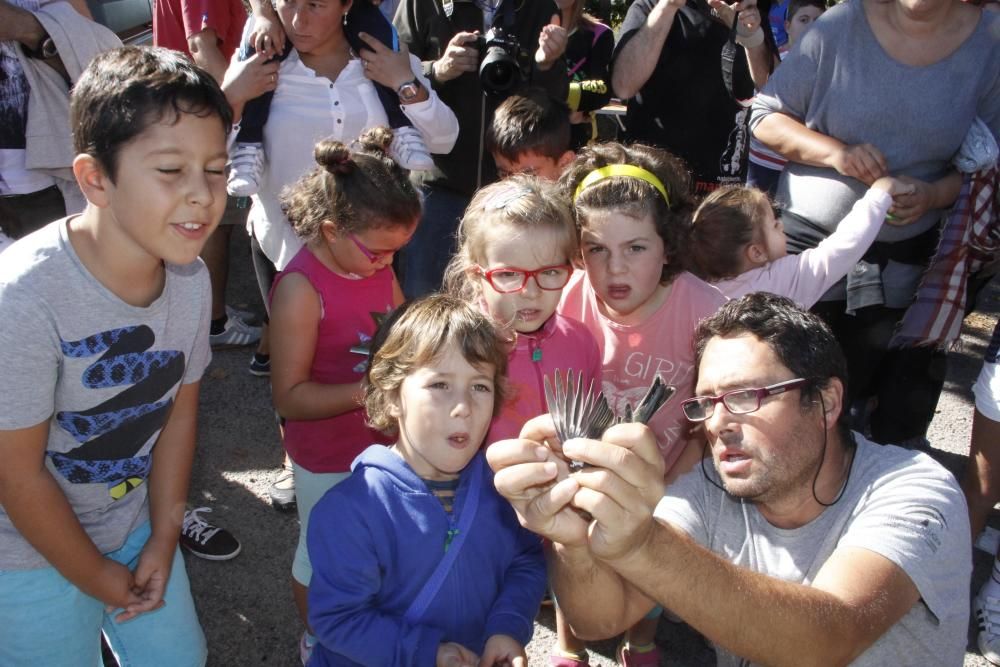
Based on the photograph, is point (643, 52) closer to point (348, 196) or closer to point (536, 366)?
point (348, 196)

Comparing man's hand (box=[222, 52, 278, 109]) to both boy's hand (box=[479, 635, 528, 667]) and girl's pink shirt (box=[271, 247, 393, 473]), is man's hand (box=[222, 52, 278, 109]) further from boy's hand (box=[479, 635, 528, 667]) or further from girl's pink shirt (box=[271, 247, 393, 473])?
boy's hand (box=[479, 635, 528, 667])

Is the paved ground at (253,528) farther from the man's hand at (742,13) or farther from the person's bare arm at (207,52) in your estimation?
the man's hand at (742,13)

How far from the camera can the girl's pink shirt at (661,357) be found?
251cm

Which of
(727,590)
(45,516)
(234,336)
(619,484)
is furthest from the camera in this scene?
(234,336)

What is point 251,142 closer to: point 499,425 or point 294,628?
point 499,425

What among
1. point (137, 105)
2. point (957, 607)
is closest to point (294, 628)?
point (137, 105)

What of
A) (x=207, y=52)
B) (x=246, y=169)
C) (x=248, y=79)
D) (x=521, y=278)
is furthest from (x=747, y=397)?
(x=207, y=52)

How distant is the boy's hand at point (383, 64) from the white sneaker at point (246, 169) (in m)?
0.52

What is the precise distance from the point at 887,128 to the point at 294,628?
8.96 ft

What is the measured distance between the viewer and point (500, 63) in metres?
3.41

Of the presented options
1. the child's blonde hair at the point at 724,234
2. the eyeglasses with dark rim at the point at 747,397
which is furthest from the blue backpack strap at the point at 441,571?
the child's blonde hair at the point at 724,234

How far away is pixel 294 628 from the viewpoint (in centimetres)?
288

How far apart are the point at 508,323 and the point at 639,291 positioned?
45cm

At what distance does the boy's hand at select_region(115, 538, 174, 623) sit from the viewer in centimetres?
212
